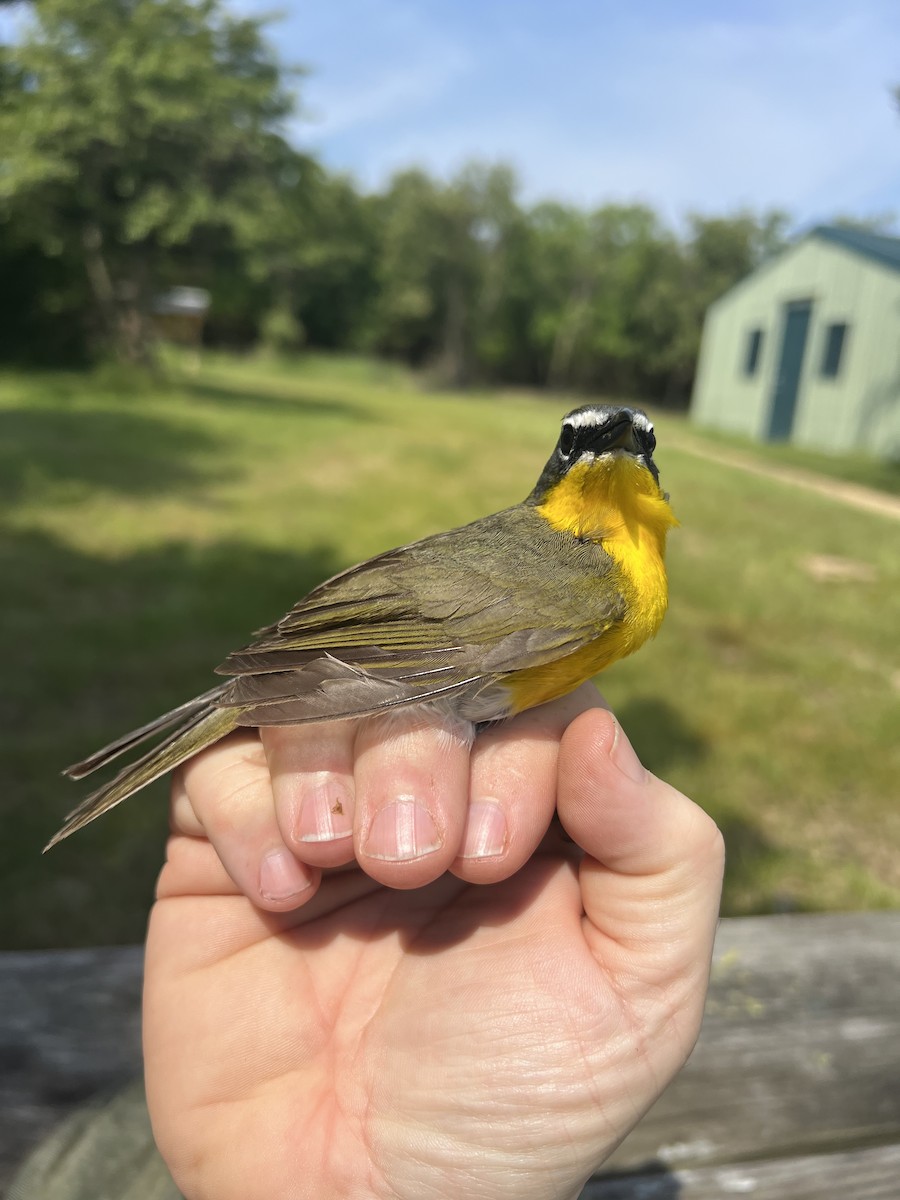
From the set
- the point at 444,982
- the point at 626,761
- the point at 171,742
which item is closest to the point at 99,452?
the point at 171,742

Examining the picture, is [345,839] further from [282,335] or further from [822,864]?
[282,335]

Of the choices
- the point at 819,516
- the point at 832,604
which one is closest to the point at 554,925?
the point at 832,604

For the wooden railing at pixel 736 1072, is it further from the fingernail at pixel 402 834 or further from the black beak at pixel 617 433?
the black beak at pixel 617 433

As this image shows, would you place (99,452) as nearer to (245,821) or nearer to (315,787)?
(245,821)

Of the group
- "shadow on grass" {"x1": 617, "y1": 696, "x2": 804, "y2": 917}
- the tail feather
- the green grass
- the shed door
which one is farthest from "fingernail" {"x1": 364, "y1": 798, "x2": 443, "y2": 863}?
the shed door

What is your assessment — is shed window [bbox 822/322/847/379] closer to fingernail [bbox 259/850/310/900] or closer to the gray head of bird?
the gray head of bird

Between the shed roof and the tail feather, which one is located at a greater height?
the shed roof

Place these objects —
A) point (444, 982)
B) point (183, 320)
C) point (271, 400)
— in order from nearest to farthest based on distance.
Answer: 1. point (444, 982)
2. point (271, 400)
3. point (183, 320)
